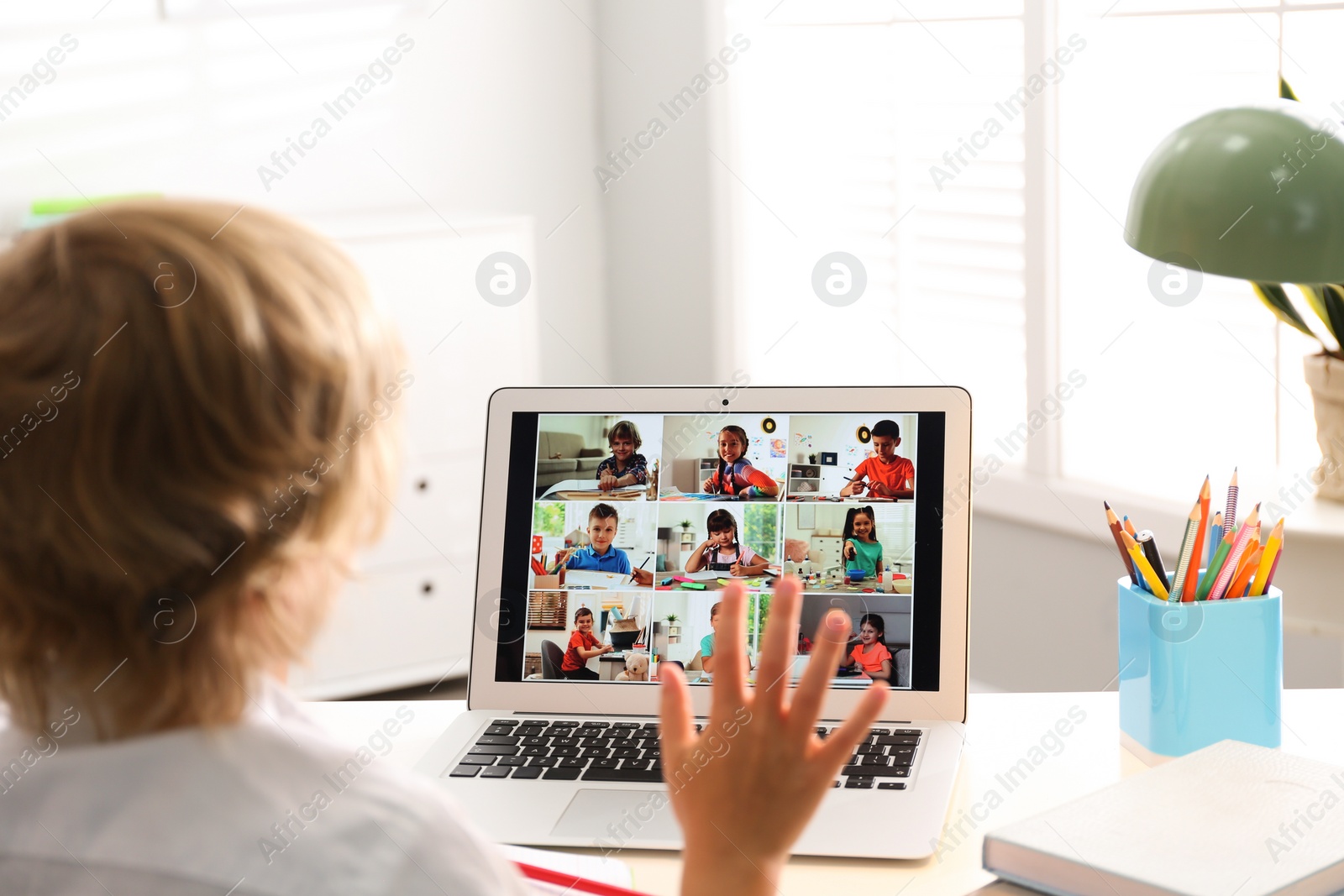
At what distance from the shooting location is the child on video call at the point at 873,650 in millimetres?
1094

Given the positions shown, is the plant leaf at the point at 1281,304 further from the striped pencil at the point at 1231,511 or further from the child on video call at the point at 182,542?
the child on video call at the point at 182,542

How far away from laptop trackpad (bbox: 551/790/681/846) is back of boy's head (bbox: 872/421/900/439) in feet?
1.17

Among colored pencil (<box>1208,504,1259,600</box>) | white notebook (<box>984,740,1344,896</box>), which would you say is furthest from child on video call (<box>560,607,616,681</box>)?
colored pencil (<box>1208,504,1259,600</box>)

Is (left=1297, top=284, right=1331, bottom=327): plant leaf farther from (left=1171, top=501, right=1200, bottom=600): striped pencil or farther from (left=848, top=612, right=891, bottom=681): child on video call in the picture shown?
(left=848, top=612, right=891, bottom=681): child on video call

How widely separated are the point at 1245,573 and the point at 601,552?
0.53m

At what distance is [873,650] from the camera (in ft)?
3.60

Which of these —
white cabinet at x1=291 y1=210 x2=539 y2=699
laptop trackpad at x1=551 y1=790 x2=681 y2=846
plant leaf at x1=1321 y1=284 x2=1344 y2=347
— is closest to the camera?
laptop trackpad at x1=551 y1=790 x2=681 y2=846

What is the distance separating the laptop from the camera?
1.09 m

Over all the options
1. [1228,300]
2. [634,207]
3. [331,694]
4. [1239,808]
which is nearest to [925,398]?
[1239,808]

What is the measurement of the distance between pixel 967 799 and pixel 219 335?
0.70 m

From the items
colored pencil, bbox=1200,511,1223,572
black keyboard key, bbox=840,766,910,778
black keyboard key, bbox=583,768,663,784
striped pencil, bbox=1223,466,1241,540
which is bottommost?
black keyboard key, bbox=583,768,663,784

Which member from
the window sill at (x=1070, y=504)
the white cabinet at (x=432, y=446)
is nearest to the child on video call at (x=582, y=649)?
the window sill at (x=1070, y=504)

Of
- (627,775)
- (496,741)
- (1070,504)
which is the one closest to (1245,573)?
(627,775)

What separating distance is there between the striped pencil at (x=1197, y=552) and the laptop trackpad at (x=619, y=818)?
448 mm
